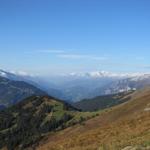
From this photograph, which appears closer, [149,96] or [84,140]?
[84,140]

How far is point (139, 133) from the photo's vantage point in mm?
41375

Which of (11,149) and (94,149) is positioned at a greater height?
(94,149)

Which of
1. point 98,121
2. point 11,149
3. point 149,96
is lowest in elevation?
point 11,149

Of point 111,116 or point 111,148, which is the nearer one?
point 111,148

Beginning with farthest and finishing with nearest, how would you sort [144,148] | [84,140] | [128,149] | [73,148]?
[84,140] → [73,148] → [128,149] → [144,148]

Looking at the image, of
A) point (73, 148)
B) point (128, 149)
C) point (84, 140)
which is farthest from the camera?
point (84, 140)

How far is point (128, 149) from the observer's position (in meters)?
Result: 30.3

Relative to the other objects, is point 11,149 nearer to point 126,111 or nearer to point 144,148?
point 126,111

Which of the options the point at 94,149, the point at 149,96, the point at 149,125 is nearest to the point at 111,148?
the point at 94,149

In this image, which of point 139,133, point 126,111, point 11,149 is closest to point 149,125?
point 139,133

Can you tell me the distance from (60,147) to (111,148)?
2033cm

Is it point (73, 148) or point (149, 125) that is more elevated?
point (149, 125)

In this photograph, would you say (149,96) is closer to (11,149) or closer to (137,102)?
(137,102)

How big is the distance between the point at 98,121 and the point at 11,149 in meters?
106
